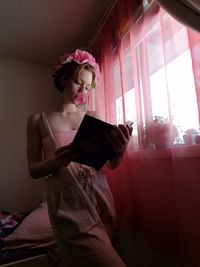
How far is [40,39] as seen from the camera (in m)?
1.56

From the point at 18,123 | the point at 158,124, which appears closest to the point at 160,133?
the point at 158,124

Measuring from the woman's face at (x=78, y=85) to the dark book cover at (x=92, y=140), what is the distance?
0.36 m

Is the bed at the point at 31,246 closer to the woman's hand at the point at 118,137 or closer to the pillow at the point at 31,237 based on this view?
the pillow at the point at 31,237

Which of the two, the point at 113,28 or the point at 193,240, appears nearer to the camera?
the point at 193,240

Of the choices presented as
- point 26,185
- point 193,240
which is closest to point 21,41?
point 26,185

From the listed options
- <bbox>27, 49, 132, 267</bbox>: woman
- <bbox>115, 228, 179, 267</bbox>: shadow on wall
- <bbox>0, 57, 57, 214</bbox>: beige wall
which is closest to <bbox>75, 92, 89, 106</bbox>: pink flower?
<bbox>27, 49, 132, 267</bbox>: woman

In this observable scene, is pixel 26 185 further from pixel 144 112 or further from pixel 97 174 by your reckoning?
pixel 144 112

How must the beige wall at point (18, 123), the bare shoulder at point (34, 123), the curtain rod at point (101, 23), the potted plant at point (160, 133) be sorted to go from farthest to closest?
the beige wall at point (18, 123), the curtain rod at point (101, 23), the bare shoulder at point (34, 123), the potted plant at point (160, 133)

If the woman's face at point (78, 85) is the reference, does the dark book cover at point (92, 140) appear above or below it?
below

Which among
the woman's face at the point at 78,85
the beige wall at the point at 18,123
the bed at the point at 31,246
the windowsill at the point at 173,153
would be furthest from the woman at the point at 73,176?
the beige wall at the point at 18,123

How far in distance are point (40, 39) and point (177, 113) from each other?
4.19 ft

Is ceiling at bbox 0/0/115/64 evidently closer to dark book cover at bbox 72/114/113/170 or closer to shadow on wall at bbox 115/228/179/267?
dark book cover at bbox 72/114/113/170

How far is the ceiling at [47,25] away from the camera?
1233 millimetres

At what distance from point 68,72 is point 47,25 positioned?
0.69 meters
